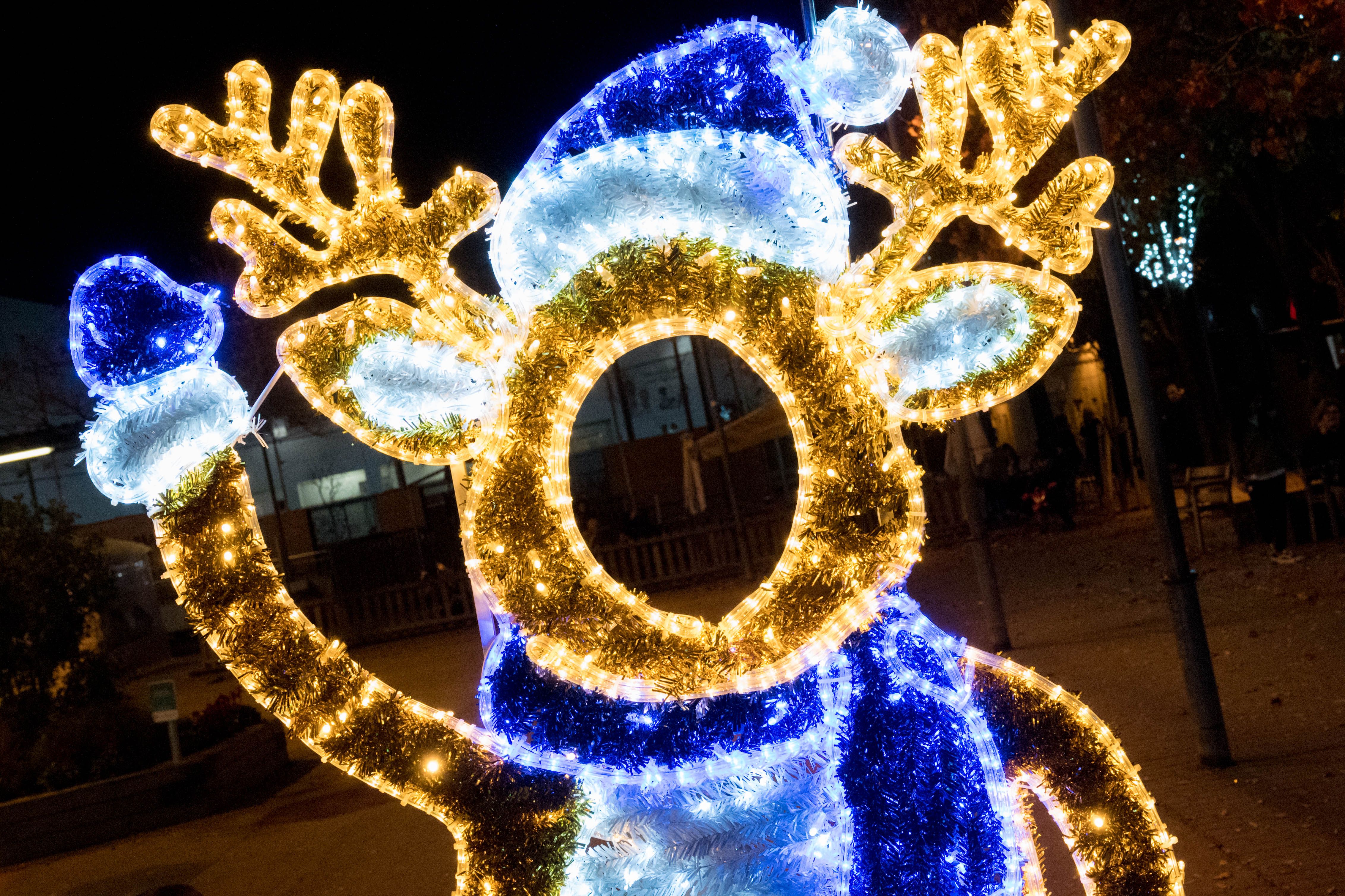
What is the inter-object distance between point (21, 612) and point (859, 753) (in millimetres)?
7661

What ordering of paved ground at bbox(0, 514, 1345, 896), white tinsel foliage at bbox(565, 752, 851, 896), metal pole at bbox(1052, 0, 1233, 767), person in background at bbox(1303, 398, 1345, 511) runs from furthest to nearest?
1. person in background at bbox(1303, 398, 1345, 511)
2. metal pole at bbox(1052, 0, 1233, 767)
3. paved ground at bbox(0, 514, 1345, 896)
4. white tinsel foliage at bbox(565, 752, 851, 896)

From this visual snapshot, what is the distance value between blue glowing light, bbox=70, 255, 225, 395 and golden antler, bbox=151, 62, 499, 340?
20 centimetres

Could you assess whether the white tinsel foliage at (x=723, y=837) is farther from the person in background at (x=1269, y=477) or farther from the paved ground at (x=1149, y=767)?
the person in background at (x=1269, y=477)

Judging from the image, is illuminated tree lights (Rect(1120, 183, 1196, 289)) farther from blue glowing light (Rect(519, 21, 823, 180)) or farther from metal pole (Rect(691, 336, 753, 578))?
blue glowing light (Rect(519, 21, 823, 180))

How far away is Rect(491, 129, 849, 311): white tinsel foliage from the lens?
2834mm

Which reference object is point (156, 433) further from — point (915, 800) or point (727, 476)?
point (727, 476)

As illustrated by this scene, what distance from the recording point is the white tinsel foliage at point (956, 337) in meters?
2.91

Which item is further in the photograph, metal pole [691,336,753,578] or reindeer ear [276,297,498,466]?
metal pole [691,336,753,578]

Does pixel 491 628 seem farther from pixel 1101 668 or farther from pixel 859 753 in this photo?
pixel 1101 668

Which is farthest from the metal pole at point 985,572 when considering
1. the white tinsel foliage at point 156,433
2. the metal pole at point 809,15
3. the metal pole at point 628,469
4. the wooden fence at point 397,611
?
the metal pole at point 628,469

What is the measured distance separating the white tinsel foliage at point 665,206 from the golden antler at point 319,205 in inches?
5.6

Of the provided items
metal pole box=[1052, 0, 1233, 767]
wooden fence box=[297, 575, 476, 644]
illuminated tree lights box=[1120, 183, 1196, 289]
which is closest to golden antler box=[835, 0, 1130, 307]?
metal pole box=[1052, 0, 1233, 767]

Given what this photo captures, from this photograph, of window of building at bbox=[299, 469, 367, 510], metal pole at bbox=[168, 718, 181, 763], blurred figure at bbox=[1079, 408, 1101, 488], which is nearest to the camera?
metal pole at bbox=[168, 718, 181, 763]

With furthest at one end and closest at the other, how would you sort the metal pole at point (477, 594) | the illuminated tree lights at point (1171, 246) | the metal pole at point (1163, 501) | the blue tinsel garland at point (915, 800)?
1. the illuminated tree lights at point (1171, 246)
2. the metal pole at point (1163, 501)
3. the metal pole at point (477, 594)
4. the blue tinsel garland at point (915, 800)
